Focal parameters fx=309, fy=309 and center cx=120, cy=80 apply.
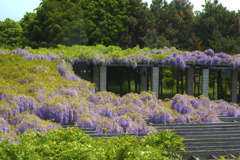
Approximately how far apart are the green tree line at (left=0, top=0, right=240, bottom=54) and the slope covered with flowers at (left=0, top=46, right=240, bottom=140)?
812 inches

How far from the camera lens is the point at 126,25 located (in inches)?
1420

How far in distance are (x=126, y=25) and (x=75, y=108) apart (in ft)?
87.5

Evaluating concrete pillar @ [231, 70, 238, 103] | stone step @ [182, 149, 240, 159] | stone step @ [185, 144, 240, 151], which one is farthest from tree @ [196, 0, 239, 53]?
stone step @ [182, 149, 240, 159]

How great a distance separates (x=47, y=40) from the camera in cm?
3541

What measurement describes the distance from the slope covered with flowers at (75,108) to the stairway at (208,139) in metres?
0.56

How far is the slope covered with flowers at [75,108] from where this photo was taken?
Answer: 922 cm

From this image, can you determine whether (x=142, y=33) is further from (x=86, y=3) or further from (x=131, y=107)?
(x=131, y=107)

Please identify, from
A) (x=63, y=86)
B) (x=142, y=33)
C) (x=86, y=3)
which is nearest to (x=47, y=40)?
(x=86, y=3)

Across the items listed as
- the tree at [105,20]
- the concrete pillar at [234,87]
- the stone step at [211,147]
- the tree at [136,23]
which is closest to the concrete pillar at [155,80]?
the concrete pillar at [234,87]

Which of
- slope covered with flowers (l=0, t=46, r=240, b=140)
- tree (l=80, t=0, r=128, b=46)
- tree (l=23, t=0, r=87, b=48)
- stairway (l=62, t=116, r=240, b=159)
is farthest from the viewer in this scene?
tree (l=80, t=0, r=128, b=46)

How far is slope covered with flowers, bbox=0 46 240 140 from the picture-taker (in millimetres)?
9219

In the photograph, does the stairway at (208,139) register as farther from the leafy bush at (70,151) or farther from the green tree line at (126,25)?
the green tree line at (126,25)

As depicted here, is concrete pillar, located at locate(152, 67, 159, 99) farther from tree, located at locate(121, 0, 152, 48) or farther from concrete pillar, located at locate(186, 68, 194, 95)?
tree, located at locate(121, 0, 152, 48)

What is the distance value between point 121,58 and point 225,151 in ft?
49.2
